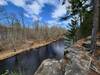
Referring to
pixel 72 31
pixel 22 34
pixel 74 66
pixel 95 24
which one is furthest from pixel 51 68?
pixel 22 34

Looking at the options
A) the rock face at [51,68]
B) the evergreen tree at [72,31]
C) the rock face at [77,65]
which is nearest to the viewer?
the rock face at [77,65]

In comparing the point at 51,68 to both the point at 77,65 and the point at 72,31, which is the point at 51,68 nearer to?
the point at 77,65

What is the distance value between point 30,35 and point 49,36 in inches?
124

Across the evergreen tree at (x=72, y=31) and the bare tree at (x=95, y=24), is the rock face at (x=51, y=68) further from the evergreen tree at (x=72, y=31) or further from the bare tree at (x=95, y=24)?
the evergreen tree at (x=72, y=31)

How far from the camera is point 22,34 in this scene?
27.2 metres

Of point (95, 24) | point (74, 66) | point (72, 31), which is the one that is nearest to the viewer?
point (74, 66)

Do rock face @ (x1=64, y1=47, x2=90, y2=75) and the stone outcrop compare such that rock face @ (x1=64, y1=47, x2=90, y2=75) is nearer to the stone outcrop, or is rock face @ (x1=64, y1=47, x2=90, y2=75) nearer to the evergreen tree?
the stone outcrop

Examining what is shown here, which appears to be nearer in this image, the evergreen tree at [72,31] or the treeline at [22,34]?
the evergreen tree at [72,31]

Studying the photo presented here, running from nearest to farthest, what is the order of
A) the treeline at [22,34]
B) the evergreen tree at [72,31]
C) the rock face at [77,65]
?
the rock face at [77,65], the evergreen tree at [72,31], the treeline at [22,34]

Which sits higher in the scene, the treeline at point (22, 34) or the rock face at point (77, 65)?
the treeline at point (22, 34)

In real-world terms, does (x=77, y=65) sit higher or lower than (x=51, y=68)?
higher

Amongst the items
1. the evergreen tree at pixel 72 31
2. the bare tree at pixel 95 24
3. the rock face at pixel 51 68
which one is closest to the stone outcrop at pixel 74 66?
the rock face at pixel 51 68

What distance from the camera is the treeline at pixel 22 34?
23.0 metres

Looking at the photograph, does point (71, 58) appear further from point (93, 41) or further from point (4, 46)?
point (4, 46)
